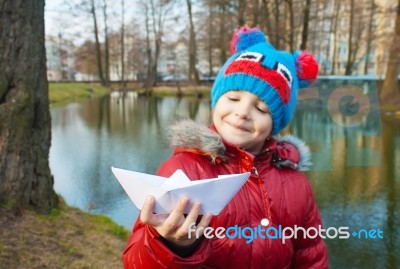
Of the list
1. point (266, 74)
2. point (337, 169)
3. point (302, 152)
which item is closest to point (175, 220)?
point (266, 74)

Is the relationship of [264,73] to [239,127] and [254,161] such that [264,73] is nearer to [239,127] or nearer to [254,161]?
[239,127]

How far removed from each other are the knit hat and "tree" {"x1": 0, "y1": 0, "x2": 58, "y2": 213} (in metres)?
2.72

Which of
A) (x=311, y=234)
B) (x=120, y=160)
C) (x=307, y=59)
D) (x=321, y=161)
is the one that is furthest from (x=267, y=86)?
(x=120, y=160)

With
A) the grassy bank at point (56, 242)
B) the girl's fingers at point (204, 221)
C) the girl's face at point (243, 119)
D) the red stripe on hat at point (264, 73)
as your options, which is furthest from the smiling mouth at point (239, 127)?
the grassy bank at point (56, 242)

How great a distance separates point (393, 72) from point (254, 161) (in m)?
17.5

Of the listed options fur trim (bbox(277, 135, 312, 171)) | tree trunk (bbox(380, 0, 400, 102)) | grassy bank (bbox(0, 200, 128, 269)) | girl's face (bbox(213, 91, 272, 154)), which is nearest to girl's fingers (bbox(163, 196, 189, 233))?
girl's face (bbox(213, 91, 272, 154))

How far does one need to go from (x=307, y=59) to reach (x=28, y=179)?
319 cm

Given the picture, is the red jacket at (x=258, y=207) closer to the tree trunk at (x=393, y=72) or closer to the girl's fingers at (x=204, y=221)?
the girl's fingers at (x=204, y=221)

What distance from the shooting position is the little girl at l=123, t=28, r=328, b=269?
1.71 metres

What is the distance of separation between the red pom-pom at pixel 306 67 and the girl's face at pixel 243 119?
0.40 m

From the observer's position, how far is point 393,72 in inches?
689

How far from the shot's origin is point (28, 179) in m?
4.31

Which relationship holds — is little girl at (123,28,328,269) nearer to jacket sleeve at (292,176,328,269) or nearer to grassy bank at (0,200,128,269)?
jacket sleeve at (292,176,328,269)

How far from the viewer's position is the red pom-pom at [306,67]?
216 centimetres
